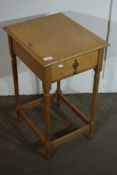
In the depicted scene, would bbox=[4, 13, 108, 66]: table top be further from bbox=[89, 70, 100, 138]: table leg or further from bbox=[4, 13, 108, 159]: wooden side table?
bbox=[89, 70, 100, 138]: table leg

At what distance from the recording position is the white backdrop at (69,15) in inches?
83.7

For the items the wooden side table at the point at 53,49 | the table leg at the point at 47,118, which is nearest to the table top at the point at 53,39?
the wooden side table at the point at 53,49

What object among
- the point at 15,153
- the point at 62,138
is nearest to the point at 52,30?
the point at 62,138

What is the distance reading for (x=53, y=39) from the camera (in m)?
1.79

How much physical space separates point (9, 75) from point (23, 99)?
0.22 metres

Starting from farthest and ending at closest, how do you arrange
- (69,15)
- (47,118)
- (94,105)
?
(69,15) → (94,105) → (47,118)

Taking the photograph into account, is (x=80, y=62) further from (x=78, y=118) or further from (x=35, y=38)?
(x=78, y=118)

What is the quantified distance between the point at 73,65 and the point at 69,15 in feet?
1.99

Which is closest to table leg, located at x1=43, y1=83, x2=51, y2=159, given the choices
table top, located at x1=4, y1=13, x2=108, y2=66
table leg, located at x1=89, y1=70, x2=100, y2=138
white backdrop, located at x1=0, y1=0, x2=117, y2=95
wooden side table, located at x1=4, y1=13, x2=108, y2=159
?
wooden side table, located at x1=4, y1=13, x2=108, y2=159

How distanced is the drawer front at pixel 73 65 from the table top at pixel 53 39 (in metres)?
0.04

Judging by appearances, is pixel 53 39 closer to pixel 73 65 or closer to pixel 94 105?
pixel 73 65

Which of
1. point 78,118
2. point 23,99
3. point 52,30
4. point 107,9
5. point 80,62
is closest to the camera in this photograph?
point 80,62

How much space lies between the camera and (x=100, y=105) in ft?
8.16

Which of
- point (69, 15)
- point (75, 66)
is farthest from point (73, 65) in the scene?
point (69, 15)
